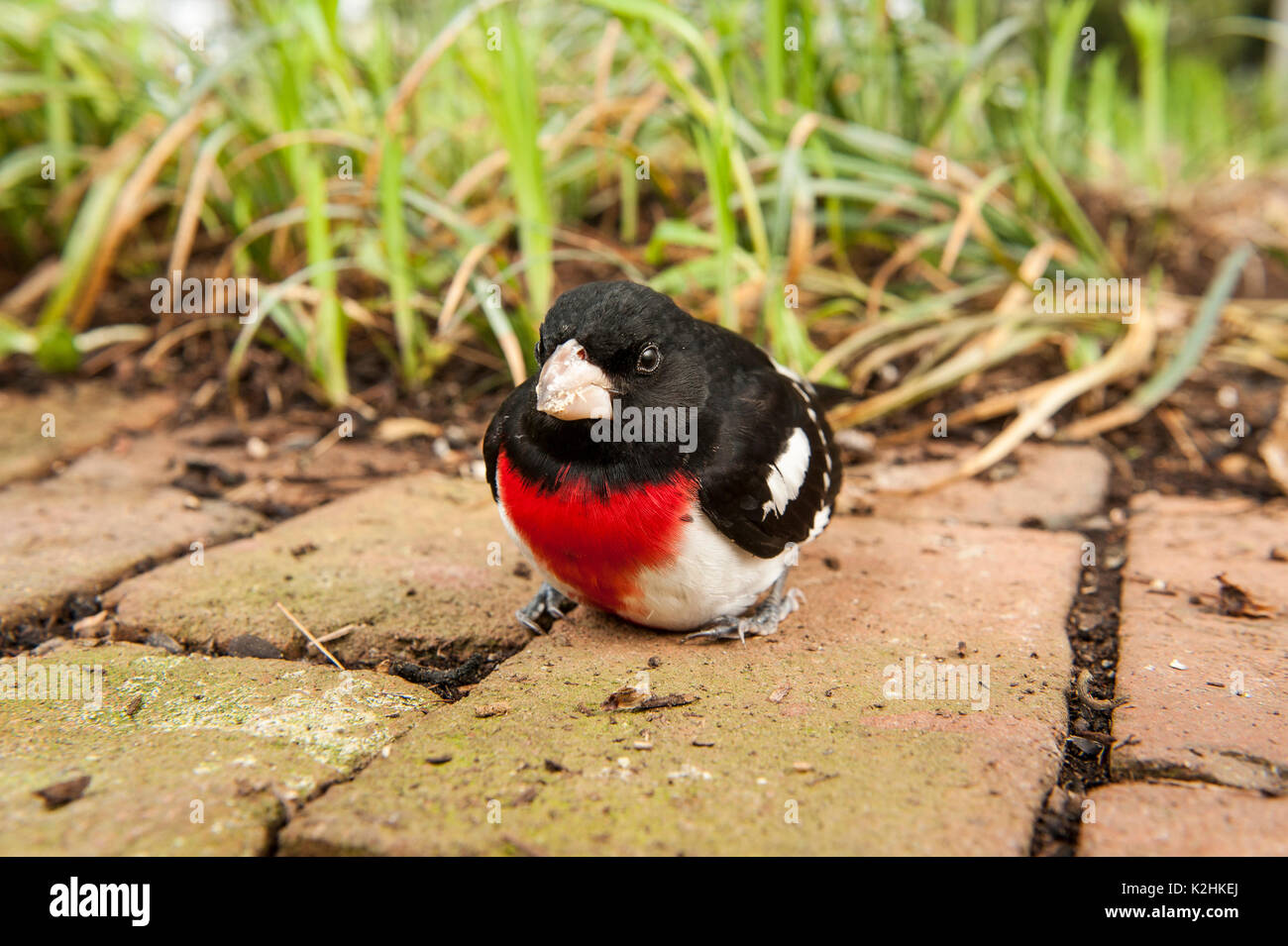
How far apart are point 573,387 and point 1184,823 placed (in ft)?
3.52

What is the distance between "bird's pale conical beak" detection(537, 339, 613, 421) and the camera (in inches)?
67.6

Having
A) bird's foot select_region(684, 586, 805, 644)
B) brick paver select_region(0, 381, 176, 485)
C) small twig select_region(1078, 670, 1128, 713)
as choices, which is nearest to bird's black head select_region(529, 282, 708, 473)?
bird's foot select_region(684, 586, 805, 644)

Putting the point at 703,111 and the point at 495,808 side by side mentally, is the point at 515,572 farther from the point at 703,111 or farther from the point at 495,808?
the point at 703,111

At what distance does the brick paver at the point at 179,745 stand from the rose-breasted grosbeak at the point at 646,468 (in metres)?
0.39

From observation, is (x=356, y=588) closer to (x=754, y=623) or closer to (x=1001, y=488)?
(x=754, y=623)

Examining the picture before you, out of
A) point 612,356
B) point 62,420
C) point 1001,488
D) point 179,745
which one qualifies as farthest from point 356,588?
point 1001,488

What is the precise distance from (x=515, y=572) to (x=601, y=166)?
189cm

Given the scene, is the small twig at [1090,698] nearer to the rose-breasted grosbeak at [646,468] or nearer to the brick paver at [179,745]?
the rose-breasted grosbeak at [646,468]

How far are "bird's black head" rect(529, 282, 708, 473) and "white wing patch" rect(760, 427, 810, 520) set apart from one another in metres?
0.19

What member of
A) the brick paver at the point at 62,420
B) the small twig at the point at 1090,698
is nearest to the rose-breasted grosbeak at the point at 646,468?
the small twig at the point at 1090,698

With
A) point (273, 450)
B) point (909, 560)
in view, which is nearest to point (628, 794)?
point (909, 560)

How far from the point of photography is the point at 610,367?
1805 mm

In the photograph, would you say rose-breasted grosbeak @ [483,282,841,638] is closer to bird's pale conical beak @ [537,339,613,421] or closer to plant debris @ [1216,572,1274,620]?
bird's pale conical beak @ [537,339,613,421]
